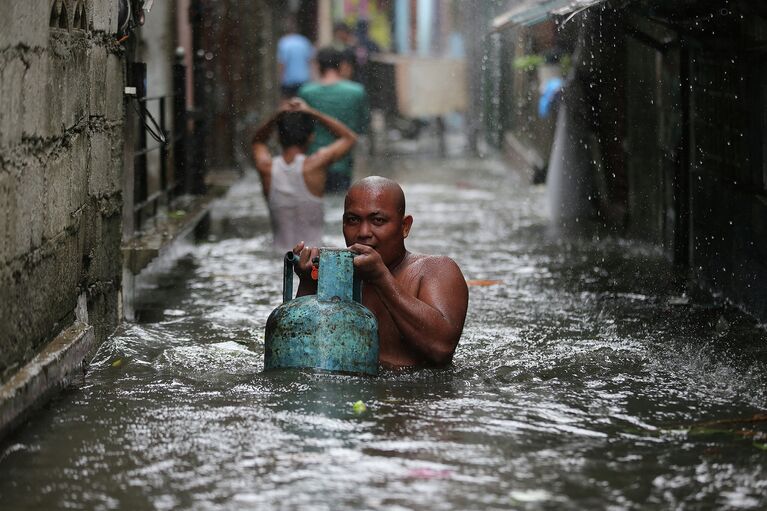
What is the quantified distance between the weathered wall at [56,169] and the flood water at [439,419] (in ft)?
1.37

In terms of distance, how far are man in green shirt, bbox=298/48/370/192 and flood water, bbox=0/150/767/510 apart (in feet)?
16.6

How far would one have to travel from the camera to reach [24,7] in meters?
5.18

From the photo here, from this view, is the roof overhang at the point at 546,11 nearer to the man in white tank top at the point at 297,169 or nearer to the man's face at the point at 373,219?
the man in white tank top at the point at 297,169

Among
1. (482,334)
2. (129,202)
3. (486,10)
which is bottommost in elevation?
(482,334)

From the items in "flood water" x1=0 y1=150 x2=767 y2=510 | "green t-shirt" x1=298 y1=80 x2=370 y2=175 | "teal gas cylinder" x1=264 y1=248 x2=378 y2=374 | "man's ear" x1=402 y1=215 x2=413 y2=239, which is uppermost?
"green t-shirt" x1=298 y1=80 x2=370 y2=175

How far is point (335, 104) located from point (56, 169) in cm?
881

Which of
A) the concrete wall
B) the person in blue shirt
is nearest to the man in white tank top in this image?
the concrete wall

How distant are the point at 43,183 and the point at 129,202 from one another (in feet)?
10.4

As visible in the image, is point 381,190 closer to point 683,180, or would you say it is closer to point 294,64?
point 683,180

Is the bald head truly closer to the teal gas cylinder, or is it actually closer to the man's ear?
the man's ear

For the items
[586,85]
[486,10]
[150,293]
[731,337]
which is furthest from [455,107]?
[731,337]

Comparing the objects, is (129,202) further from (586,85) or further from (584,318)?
(586,85)

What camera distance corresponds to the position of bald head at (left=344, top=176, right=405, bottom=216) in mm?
6078

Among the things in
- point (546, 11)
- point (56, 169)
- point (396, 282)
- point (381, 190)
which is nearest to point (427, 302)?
point (396, 282)
